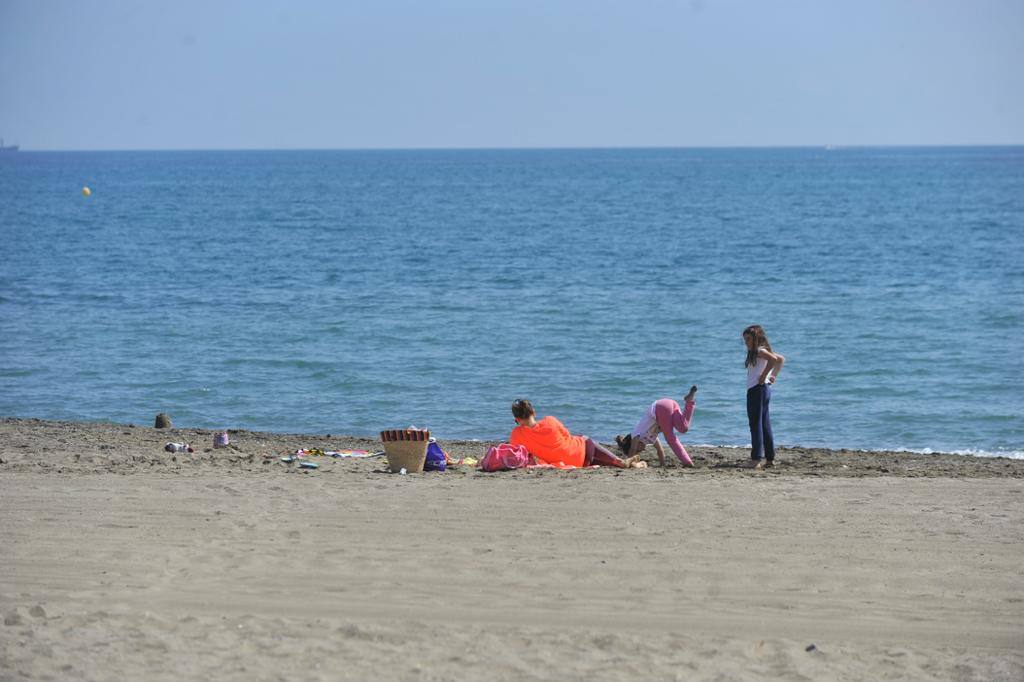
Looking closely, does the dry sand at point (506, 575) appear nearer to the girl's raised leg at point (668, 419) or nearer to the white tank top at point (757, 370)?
the girl's raised leg at point (668, 419)

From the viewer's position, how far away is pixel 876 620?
22.8 ft

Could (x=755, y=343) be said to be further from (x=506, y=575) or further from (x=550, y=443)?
(x=506, y=575)

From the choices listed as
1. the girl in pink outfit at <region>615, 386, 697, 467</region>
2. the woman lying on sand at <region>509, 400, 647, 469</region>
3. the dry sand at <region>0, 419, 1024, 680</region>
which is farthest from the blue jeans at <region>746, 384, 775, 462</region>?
the woman lying on sand at <region>509, 400, 647, 469</region>

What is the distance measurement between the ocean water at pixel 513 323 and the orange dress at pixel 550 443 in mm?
4122

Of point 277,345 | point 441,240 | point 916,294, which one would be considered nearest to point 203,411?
point 277,345

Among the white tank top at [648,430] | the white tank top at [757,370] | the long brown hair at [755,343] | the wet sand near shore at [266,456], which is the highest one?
the long brown hair at [755,343]

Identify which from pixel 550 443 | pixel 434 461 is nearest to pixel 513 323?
pixel 550 443

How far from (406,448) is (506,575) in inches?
139

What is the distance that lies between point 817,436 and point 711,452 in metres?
2.65

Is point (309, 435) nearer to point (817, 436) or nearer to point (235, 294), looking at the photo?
point (817, 436)

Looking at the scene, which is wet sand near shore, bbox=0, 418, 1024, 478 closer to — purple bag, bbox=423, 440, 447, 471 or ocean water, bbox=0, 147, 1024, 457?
purple bag, bbox=423, 440, 447, 471

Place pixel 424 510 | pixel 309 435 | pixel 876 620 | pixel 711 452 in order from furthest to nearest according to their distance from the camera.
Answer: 1. pixel 309 435
2. pixel 711 452
3. pixel 424 510
4. pixel 876 620

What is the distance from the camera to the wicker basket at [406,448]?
36.0 ft

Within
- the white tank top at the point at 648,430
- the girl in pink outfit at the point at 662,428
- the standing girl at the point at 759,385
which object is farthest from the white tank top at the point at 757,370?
the white tank top at the point at 648,430
